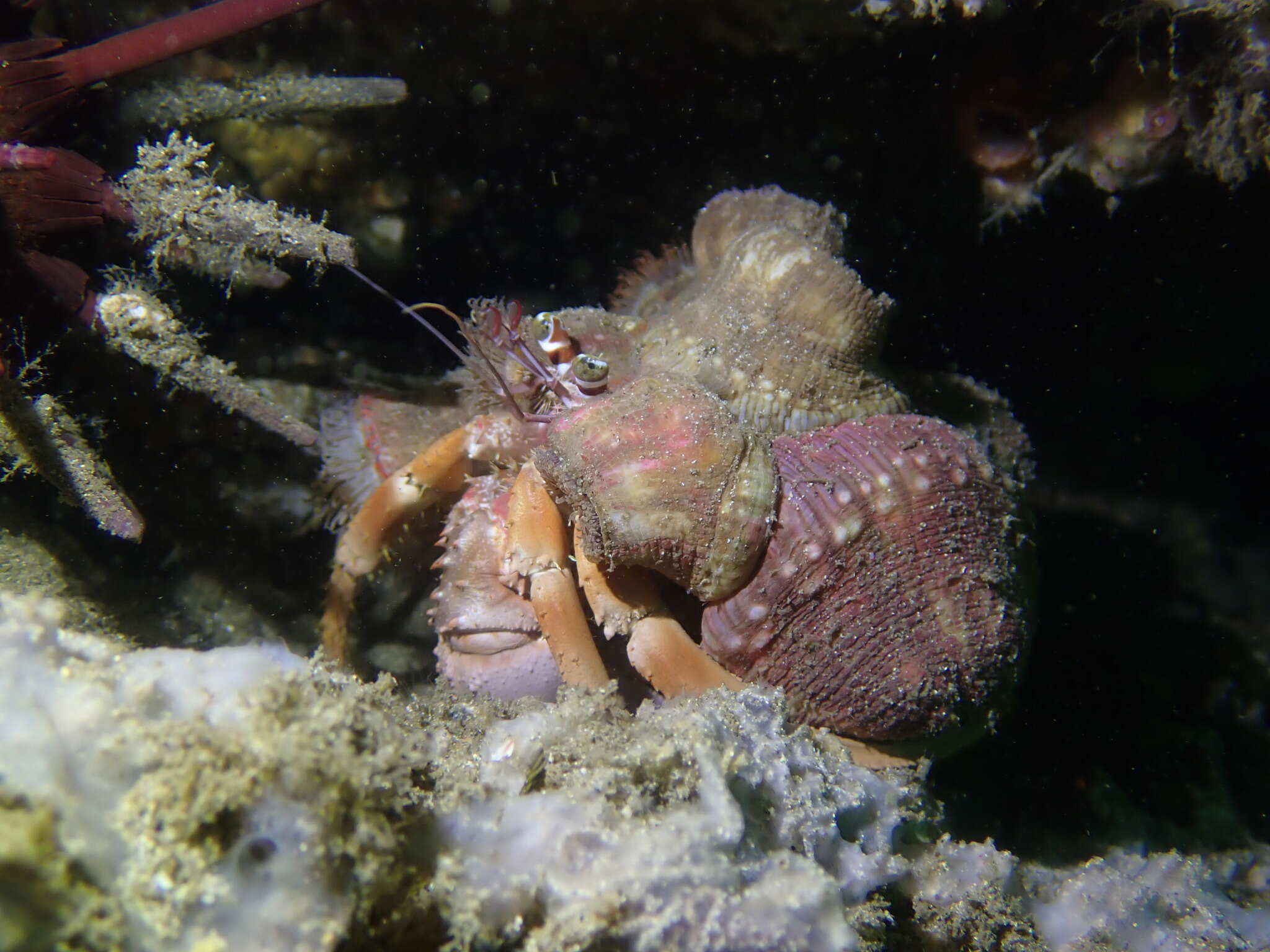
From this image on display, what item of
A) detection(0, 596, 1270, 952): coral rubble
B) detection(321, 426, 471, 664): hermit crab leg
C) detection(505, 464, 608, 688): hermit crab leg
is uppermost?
detection(0, 596, 1270, 952): coral rubble

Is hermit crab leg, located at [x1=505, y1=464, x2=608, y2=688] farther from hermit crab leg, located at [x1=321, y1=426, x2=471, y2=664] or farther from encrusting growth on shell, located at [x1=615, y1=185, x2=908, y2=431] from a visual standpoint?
encrusting growth on shell, located at [x1=615, y1=185, x2=908, y2=431]

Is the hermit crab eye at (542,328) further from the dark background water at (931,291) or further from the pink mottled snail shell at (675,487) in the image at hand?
the dark background water at (931,291)

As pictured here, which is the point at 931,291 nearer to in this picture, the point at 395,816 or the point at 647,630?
the point at 647,630

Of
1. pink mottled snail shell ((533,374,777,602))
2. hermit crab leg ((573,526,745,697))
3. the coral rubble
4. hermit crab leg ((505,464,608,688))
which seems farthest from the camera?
hermit crab leg ((505,464,608,688))

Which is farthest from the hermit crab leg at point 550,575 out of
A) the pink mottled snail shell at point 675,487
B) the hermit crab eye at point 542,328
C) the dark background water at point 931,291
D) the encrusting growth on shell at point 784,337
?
the dark background water at point 931,291

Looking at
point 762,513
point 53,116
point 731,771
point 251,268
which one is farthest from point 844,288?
point 53,116

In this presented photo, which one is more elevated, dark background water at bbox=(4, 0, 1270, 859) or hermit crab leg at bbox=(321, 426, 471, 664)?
dark background water at bbox=(4, 0, 1270, 859)

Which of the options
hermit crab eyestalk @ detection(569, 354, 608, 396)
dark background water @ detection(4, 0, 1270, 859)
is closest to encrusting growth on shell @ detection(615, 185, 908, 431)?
hermit crab eyestalk @ detection(569, 354, 608, 396)

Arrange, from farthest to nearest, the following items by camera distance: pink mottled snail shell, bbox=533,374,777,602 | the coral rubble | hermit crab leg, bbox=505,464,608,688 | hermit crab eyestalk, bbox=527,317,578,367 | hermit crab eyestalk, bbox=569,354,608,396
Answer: hermit crab eyestalk, bbox=527,317,578,367, hermit crab eyestalk, bbox=569,354,608,396, hermit crab leg, bbox=505,464,608,688, pink mottled snail shell, bbox=533,374,777,602, the coral rubble
